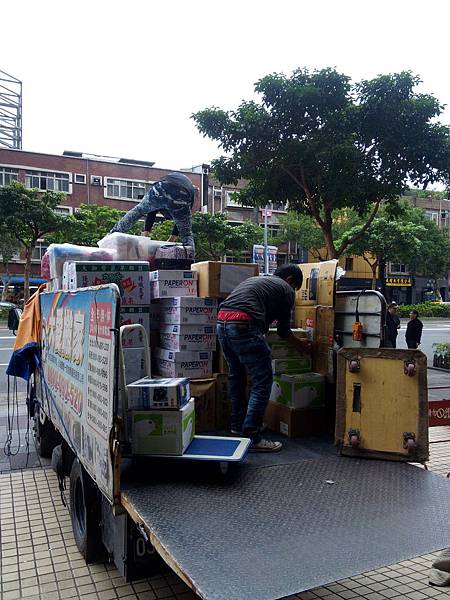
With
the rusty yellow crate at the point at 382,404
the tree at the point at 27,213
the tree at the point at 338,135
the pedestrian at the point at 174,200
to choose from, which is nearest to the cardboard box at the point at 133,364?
the rusty yellow crate at the point at 382,404

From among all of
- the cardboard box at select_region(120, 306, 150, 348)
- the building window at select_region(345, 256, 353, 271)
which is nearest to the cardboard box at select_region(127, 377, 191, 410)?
the cardboard box at select_region(120, 306, 150, 348)

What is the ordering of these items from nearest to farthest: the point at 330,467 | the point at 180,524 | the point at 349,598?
the point at 180,524
the point at 349,598
the point at 330,467

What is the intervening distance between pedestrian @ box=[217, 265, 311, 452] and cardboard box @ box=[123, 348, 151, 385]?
0.66 meters

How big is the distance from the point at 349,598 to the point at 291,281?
2.33 m

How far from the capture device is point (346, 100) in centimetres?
1209

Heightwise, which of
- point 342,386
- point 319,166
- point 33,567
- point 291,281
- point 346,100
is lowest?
point 33,567

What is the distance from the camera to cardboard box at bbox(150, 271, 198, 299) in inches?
183

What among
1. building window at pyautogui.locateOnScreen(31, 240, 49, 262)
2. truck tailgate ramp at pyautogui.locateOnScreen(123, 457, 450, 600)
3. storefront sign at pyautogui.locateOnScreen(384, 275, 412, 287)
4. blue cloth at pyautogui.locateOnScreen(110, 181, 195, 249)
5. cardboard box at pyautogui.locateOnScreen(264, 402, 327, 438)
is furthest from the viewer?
storefront sign at pyautogui.locateOnScreen(384, 275, 412, 287)

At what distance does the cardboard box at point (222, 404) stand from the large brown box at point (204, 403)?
35 millimetres

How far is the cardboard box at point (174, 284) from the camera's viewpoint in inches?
183

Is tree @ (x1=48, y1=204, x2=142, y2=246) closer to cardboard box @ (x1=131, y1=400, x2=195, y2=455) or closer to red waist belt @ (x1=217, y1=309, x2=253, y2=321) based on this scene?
red waist belt @ (x1=217, y1=309, x2=253, y2=321)

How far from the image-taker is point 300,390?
4406 millimetres

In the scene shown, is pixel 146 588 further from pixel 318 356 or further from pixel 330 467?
pixel 318 356

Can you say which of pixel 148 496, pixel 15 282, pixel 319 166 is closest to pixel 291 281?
pixel 148 496
